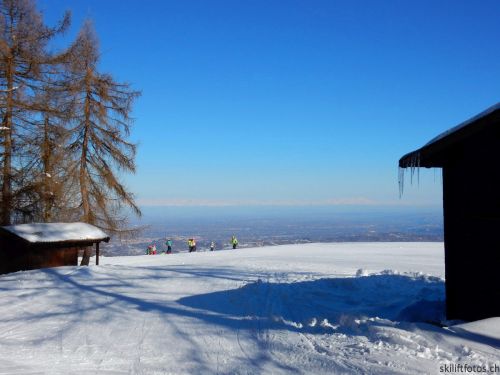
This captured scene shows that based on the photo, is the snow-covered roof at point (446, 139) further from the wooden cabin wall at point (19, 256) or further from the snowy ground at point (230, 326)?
the wooden cabin wall at point (19, 256)

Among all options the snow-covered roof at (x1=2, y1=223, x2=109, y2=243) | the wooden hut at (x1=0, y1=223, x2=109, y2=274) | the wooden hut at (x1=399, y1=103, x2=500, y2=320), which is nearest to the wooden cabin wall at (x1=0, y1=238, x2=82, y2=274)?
the wooden hut at (x1=0, y1=223, x2=109, y2=274)

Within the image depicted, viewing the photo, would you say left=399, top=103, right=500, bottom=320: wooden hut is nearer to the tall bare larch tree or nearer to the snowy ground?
the snowy ground

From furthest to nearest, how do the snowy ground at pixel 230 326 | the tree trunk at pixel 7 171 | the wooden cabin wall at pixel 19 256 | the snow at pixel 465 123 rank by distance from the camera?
1. the tree trunk at pixel 7 171
2. the wooden cabin wall at pixel 19 256
3. the snow at pixel 465 123
4. the snowy ground at pixel 230 326

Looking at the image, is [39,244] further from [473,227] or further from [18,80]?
[473,227]

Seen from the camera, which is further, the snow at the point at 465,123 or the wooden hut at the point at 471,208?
the wooden hut at the point at 471,208

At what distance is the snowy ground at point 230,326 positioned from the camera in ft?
20.4

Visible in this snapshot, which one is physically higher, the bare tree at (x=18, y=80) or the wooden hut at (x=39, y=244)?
the bare tree at (x=18, y=80)

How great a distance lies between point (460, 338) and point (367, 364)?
65.4 inches

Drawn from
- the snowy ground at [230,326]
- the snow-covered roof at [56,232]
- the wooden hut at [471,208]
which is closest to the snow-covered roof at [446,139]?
the wooden hut at [471,208]

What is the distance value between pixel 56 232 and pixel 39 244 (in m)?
1.09

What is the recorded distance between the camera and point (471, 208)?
793 cm

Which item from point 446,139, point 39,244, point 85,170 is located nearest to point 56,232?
point 39,244

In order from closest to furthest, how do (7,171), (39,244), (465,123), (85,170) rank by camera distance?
(465,123)
(39,244)
(7,171)
(85,170)

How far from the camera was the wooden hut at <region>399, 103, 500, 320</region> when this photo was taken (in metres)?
7.46
